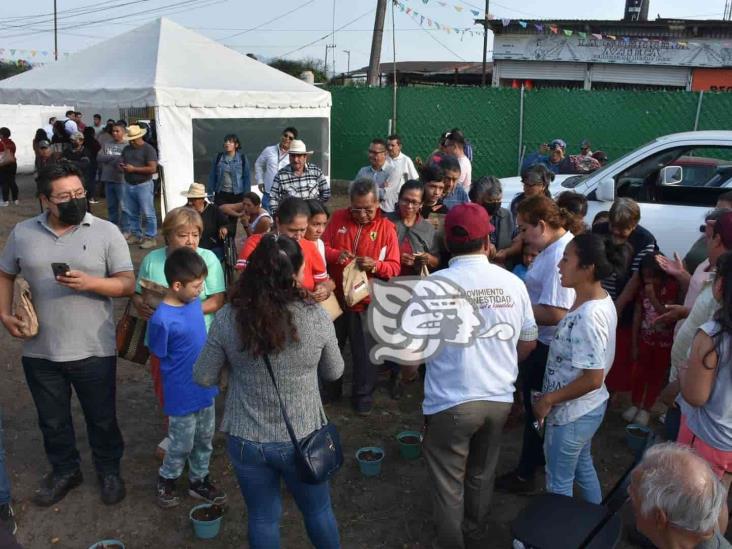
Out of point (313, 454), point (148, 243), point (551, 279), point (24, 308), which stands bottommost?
point (148, 243)

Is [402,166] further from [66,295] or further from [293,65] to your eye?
[293,65]

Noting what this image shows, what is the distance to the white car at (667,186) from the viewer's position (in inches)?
247

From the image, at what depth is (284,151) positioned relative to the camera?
29.3 feet

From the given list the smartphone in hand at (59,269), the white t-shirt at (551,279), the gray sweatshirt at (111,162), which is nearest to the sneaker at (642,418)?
the white t-shirt at (551,279)

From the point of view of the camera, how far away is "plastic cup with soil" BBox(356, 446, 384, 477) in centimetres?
404

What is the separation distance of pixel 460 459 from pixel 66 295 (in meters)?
2.19

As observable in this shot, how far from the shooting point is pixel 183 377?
3.43 m

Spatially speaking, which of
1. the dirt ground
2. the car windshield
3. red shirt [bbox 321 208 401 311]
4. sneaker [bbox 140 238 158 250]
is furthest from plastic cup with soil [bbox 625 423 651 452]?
sneaker [bbox 140 238 158 250]

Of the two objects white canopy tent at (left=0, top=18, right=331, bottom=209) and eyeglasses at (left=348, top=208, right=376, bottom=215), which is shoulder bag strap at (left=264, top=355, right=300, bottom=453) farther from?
white canopy tent at (left=0, top=18, right=331, bottom=209)

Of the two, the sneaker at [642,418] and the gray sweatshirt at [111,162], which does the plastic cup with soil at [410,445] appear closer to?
the sneaker at [642,418]

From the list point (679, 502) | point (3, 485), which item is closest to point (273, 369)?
point (679, 502)

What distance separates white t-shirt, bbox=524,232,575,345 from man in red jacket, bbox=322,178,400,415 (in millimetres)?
1205

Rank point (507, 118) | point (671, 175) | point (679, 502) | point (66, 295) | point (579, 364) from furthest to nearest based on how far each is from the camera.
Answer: point (507, 118) < point (671, 175) < point (66, 295) < point (579, 364) < point (679, 502)

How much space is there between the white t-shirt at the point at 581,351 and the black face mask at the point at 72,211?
2.49 metres
